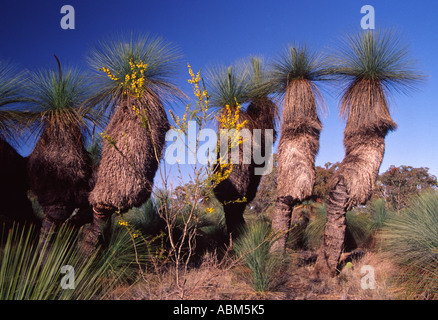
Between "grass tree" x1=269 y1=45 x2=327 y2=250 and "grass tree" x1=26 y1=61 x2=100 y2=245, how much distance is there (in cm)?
508

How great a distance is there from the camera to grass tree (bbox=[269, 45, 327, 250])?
781 cm

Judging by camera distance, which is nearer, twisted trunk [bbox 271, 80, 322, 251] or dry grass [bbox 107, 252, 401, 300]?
dry grass [bbox 107, 252, 401, 300]

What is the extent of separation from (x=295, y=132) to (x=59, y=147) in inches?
242

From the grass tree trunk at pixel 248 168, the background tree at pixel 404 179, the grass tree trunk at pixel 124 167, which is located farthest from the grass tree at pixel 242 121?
the background tree at pixel 404 179

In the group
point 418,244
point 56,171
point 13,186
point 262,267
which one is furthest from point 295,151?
point 13,186

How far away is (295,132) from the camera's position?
27.4ft

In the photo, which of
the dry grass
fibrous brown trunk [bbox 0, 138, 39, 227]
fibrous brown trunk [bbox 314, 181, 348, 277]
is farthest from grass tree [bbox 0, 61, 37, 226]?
fibrous brown trunk [bbox 314, 181, 348, 277]

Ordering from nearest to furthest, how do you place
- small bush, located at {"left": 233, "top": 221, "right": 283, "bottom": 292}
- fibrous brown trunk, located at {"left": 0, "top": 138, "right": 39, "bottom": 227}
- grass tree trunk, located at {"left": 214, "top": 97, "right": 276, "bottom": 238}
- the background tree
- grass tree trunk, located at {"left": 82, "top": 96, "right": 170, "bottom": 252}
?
small bush, located at {"left": 233, "top": 221, "right": 283, "bottom": 292} < grass tree trunk, located at {"left": 82, "top": 96, "right": 170, "bottom": 252} < fibrous brown trunk, located at {"left": 0, "top": 138, "right": 39, "bottom": 227} < grass tree trunk, located at {"left": 214, "top": 97, "right": 276, "bottom": 238} < the background tree

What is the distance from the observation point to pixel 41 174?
7.43 metres

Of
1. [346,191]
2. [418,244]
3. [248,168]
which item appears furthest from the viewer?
[248,168]

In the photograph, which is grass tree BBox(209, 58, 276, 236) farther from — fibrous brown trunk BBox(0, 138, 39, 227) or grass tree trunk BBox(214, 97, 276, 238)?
fibrous brown trunk BBox(0, 138, 39, 227)

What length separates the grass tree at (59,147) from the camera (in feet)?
24.2

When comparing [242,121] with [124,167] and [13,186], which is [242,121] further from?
[13,186]

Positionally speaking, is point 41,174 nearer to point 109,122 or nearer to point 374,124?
point 109,122
